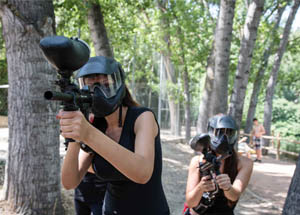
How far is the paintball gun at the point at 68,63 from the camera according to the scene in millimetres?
1394

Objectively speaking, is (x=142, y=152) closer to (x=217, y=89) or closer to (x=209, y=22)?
(x=217, y=89)

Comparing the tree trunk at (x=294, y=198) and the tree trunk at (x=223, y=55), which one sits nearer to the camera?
the tree trunk at (x=294, y=198)

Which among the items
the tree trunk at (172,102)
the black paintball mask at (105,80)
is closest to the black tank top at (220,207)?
the black paintball mask at (105,80)

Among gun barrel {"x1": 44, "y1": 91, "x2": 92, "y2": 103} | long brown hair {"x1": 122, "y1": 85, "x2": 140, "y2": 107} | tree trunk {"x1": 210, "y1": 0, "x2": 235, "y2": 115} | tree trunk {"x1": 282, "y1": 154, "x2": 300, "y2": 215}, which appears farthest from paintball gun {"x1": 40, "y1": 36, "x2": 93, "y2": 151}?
tree trunk {"x1": 210, "y1": 0, "x2": 235, "y2": 115}

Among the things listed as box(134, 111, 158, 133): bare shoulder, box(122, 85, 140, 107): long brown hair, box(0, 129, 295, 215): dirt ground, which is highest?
box(122, 85, 140, 107): long brown hair

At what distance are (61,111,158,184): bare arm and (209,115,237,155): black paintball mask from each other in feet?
→ 2.89

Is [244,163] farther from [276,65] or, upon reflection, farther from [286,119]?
[286,119]

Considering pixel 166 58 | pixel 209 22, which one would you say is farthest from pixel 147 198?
pixel 166 58

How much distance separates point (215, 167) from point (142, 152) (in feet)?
2.93

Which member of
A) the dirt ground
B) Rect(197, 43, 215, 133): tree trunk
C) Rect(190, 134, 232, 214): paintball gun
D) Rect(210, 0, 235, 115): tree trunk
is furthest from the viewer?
Rect(197, 43, 215, 133): tree trunk

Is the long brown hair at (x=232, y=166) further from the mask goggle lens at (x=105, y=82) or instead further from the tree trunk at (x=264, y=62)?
the tree trunk at (x=264, y=62)

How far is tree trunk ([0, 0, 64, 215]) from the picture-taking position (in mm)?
3918

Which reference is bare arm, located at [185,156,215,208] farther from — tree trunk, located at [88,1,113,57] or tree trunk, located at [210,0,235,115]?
tree trunk, located at [88,1,113,57]

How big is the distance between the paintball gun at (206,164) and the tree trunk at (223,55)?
15.3 ft
